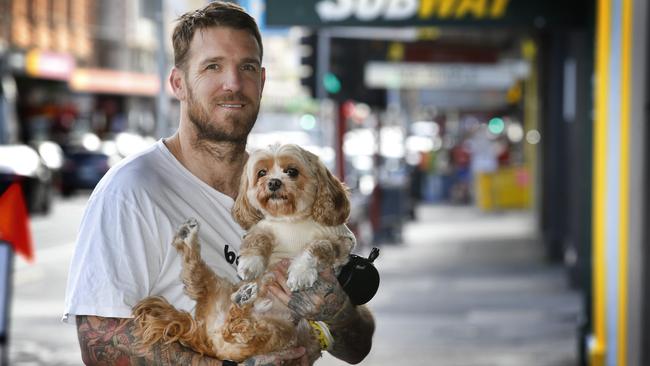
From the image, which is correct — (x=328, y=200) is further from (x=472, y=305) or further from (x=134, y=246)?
(x=472, y=305)

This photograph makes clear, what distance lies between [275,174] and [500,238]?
23970 mm

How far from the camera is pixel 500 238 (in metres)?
26.5

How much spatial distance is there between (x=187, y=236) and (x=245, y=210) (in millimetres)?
146

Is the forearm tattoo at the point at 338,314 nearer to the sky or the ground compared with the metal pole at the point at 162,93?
nearer to the ground

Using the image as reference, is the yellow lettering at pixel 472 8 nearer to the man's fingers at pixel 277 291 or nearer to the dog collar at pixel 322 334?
the dog collar at pixel 322 334

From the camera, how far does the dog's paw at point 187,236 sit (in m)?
2.90

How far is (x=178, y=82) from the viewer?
3.13m

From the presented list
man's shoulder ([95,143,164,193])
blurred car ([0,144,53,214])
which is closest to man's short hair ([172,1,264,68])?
man's shoulder ([95,143,164,193])

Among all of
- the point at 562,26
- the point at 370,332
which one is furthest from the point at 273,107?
the point at 370,332

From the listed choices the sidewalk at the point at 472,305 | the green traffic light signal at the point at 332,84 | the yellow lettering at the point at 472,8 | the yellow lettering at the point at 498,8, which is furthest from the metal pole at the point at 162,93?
the green traffic light signal at the point at 332,84

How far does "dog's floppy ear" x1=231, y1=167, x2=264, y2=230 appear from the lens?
9.43ft

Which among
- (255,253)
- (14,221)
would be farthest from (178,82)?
(14,221)

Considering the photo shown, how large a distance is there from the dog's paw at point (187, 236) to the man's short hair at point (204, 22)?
1.33 feet

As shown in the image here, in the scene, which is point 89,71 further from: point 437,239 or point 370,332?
point 370,332
